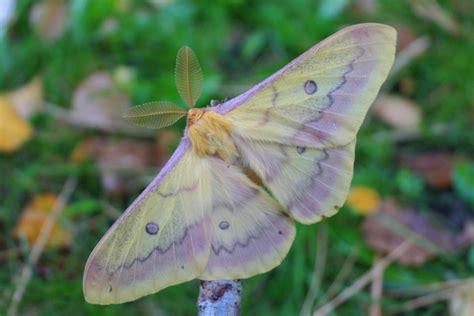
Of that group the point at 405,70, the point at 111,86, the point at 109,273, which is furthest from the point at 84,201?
the point at 405,70

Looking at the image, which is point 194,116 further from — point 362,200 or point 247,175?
point 362,200

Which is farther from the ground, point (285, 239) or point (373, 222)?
point (285, 239)

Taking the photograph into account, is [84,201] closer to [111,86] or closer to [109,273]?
[111,86]

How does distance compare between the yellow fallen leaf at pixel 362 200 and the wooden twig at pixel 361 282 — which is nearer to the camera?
the wooden twig at pixel 361 282

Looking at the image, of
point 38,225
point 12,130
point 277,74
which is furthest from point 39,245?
point 277,74

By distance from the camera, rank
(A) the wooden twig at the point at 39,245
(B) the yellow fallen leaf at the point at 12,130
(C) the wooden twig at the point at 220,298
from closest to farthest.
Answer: (C) the wooden twig at the point at 220,298 → (A) the wooden twig at the point at 39,245 → (B) the yellow fallen leaf at the point at 12,130

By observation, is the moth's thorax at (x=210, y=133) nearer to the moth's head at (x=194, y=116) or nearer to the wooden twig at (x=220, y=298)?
the moth's head at (x=194, y=116)

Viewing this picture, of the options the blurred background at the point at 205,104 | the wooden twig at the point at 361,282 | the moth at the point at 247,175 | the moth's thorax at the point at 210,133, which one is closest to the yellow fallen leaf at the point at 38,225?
the blurred background at the point at 205,104

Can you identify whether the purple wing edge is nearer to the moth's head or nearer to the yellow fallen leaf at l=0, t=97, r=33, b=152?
the moth's head
